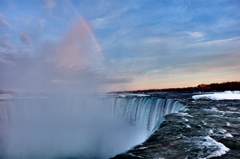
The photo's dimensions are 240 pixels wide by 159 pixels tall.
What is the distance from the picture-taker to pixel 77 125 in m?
33.7

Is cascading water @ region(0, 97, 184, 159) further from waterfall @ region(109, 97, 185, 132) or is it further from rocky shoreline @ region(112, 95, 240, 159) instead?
rocky shoreline @ region(112, 95, 240, 159)

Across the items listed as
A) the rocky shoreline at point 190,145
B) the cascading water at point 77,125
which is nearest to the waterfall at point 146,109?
the cascading water at point 77,125

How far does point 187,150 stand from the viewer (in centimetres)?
403

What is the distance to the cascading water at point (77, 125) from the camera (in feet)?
64.5

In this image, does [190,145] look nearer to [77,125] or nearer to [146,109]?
[146,109]

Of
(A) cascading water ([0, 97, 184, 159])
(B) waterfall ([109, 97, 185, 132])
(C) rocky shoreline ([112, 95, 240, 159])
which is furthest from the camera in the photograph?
(A) cascading water ([0, 97, 184, 159])

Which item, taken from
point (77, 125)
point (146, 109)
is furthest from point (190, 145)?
point (77, 125)

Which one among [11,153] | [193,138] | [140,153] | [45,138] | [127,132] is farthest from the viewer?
[45,138]

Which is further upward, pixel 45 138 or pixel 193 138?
pixel 193 138

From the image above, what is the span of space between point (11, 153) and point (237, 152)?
98.7 ft

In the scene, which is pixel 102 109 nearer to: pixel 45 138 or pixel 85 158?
pixel 45 138

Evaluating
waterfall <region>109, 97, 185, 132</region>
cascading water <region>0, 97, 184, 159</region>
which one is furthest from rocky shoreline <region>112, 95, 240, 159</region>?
cascading water <region>0, 97, 184, 159</region>

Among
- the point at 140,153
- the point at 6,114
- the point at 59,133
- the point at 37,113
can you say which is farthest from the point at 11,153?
the point at 140,153

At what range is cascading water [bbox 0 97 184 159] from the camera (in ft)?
64.5
